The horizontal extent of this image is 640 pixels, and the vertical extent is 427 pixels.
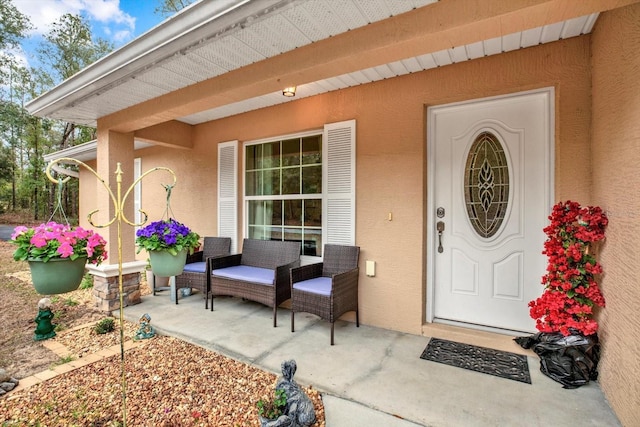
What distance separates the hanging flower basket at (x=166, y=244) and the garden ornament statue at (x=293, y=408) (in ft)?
3.06

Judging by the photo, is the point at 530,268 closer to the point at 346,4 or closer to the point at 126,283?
the point at 346,4

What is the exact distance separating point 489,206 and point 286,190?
2385mm

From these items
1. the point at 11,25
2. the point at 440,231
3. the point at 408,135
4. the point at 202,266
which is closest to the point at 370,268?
the point at 440,231

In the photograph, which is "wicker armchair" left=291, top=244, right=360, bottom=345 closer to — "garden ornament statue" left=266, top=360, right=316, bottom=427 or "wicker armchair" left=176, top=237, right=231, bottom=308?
"garden ornament statue" left=266, top=360, right=316, bottom=427

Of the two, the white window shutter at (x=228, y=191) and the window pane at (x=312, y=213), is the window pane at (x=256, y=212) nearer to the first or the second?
the white window shutter at (x=228, y=191)

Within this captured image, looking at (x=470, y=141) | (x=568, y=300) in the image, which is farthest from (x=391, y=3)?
(x=568, y=300)

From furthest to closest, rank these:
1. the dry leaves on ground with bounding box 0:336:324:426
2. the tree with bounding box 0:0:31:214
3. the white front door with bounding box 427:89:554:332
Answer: the tree with bounding box 0:0:31:214, the white front door with bounding box 427:89:554:332, the dry leaves on ground with bounding box 0:336:324:426

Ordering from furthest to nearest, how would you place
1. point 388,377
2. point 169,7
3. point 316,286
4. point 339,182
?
1. point 169,7
2. point 339,182
3. point 316,286
4. point 388,377

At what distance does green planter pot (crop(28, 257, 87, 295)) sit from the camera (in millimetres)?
1588

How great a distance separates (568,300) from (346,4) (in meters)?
2.41

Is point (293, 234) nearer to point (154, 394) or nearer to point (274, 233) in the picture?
point (274, 233)

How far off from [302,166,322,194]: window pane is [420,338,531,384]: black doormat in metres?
2.09

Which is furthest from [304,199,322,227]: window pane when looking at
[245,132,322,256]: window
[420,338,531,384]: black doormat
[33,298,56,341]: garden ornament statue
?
[33,298,56,341]: garden ornament statue

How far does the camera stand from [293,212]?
158 inches
